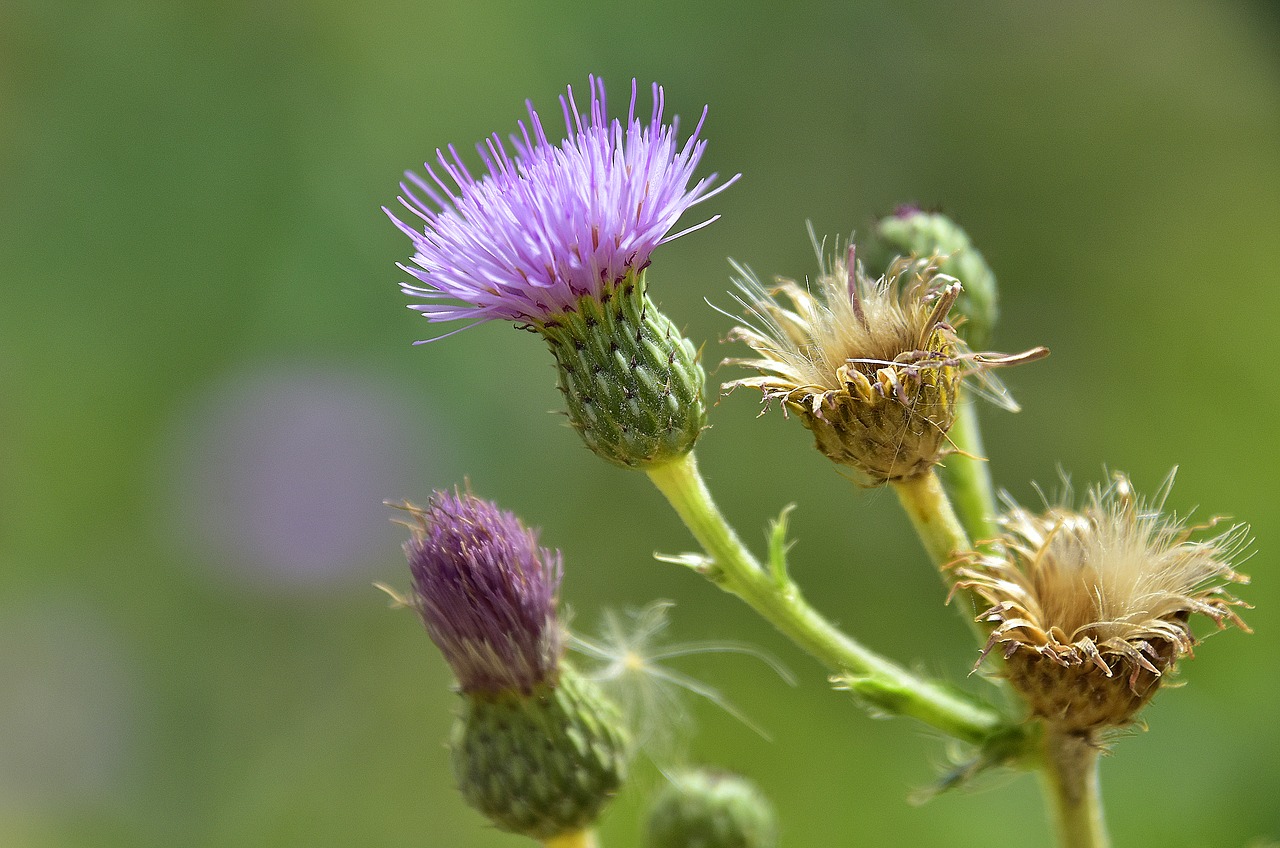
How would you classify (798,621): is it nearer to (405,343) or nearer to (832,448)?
(832,448)

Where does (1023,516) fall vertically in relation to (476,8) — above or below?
below

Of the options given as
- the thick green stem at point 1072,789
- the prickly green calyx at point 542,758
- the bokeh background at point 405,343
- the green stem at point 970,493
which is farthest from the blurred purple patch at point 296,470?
the thick green stem at point 1072,789

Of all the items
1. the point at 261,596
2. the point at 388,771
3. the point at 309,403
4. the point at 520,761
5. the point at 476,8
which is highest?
the point at 476,8

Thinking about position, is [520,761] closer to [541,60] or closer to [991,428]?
[991,428]

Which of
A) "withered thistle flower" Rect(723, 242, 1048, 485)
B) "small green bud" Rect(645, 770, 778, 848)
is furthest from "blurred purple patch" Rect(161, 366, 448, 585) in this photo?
"withered thistle flower" Rect(723, 242, 1048, 485)

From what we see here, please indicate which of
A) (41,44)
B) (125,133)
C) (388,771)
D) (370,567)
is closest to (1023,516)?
(388,771)

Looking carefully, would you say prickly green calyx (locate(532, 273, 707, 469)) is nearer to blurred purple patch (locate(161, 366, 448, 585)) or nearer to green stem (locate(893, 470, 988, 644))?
green stem (locate(893, 470, 988, 644))
